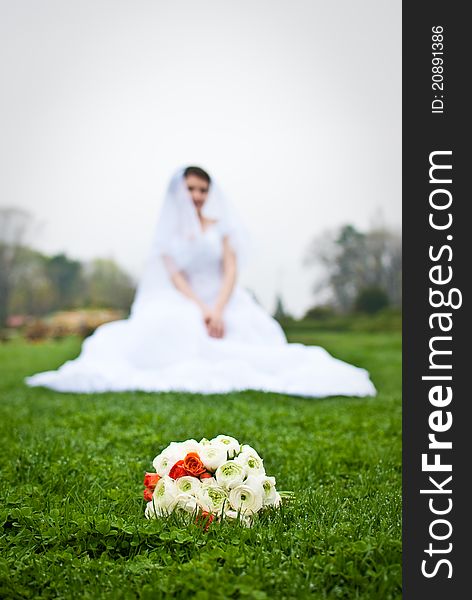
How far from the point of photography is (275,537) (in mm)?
2461

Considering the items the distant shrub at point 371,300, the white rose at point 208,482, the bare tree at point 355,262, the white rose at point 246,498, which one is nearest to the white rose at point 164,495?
the white rose at point 208,482

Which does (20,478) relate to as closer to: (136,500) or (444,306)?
(136,500)

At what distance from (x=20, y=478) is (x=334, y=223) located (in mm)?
10771

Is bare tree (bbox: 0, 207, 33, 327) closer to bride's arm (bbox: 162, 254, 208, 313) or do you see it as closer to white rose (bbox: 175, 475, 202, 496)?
bride's arm (bbox: 162, 254, 208, 313)

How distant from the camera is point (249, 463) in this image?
110 inches

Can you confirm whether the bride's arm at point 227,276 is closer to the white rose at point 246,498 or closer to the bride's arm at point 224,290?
the bride's arm at point 224,290

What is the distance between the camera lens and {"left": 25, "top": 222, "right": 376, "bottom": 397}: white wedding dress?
713 centimetres

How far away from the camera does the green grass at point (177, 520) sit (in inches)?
85.2

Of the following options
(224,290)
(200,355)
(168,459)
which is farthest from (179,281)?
(168,459)

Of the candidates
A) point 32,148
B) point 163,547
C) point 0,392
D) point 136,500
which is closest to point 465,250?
point 163,547

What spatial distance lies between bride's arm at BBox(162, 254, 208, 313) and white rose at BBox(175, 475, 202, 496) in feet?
18.4

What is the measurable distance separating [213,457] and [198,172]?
6243mm

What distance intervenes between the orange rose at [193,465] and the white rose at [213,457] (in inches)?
0.8

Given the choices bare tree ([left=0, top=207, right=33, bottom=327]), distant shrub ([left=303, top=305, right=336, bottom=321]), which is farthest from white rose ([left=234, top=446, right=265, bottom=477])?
bare tree ([left=0, top=207, right=33, bottom=327])
